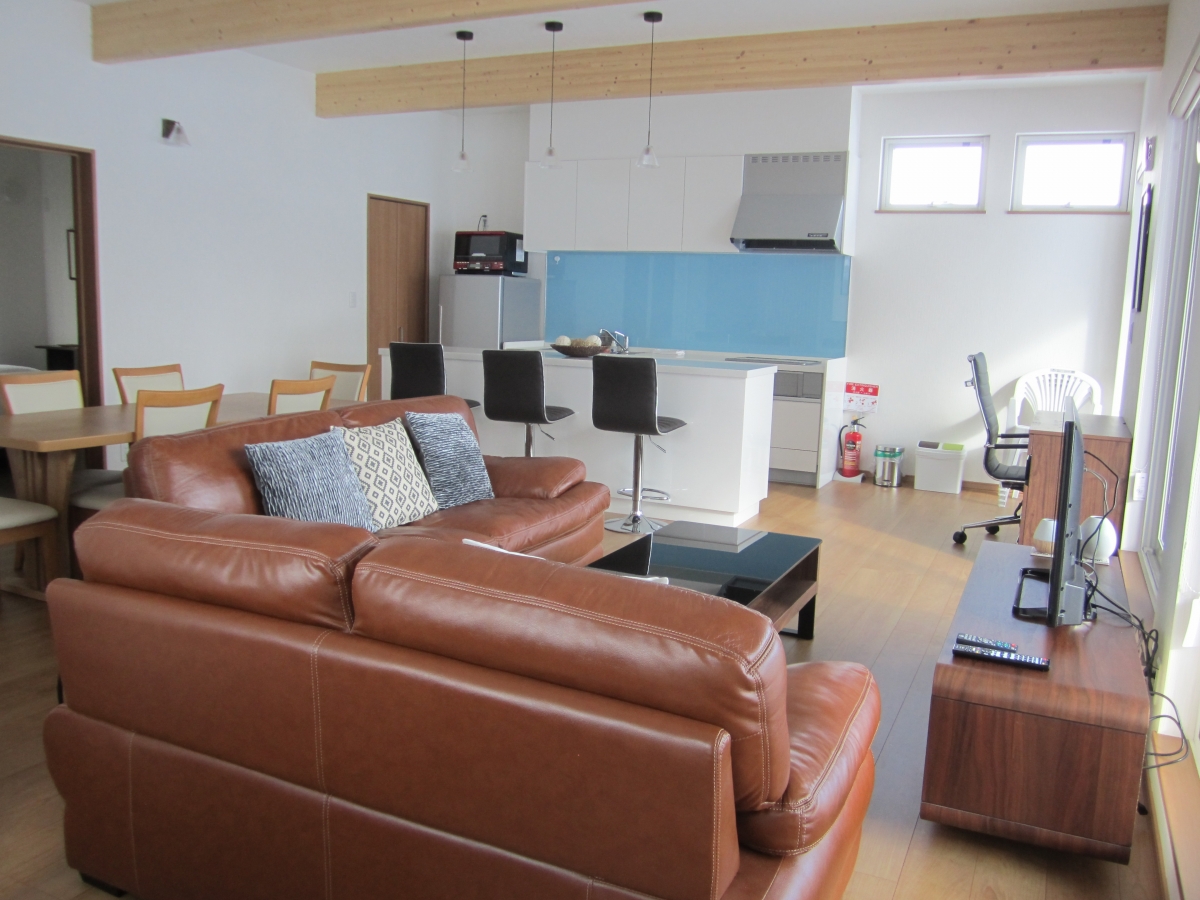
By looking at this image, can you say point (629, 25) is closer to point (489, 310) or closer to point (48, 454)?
point (489, 310)

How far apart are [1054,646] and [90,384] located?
5.59 metres

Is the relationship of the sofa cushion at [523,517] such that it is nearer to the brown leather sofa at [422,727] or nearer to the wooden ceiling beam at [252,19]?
the brown leather sofa at [422,727]

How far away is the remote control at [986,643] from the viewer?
2297mm

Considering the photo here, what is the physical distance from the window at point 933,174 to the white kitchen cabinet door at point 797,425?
5.42 ft

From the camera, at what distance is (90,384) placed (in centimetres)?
587

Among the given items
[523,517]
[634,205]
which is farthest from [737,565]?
[634,205]

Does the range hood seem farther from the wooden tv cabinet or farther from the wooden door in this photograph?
the wooden tv cabinet

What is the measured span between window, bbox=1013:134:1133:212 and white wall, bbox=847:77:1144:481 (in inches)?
2.9

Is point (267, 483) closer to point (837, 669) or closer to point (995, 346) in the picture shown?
point (837, 669)

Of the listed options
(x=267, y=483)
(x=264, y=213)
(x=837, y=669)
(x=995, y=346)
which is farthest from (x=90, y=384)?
(x=995, y=346)

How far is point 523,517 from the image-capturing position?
3574mm

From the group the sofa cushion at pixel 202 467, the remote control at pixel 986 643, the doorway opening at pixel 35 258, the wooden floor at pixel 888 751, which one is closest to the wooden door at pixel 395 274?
the doorway opening at pixel 35 258

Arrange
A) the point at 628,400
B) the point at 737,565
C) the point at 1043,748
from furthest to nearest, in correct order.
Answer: the point at 628,400 → the point at 737,565 → the point at 1043,748

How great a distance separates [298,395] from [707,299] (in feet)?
12.5
